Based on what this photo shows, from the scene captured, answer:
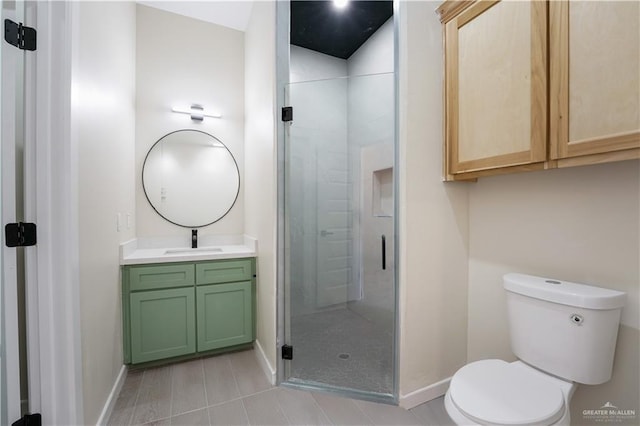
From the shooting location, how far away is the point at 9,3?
1043 millimetres

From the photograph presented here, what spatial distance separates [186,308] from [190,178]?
119 cm

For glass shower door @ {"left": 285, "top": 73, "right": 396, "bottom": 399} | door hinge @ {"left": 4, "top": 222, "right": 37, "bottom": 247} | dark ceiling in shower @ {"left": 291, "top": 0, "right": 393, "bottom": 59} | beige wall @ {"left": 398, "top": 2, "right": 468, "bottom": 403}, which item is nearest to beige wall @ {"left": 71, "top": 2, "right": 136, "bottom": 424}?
door hinge @ {"left": 4, "top": 222, "right": 37, "bottom": 247}

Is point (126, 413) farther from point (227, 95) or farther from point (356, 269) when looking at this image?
point (227, 95)

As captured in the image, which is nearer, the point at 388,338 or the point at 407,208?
the point at 407,208

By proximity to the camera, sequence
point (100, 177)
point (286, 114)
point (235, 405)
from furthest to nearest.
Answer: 1. point (286, 114)
2. point (235, 405)
3. point (100, 177)

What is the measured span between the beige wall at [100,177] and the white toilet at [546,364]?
1.72 metres

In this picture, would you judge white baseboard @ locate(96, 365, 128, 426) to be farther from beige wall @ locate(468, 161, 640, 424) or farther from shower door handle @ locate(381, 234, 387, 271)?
beige wall @ locate(468, 161, 640, 424)

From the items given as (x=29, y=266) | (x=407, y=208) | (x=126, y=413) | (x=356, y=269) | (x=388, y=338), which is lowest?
(x=126, y=413)

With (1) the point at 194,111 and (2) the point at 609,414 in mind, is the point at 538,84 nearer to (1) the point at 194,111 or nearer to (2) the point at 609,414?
(2) the point at 609,414

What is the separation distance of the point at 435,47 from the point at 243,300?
89.8 inches

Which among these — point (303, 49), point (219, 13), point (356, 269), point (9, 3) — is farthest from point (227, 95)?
point (356, 269)

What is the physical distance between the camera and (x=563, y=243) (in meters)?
1.32

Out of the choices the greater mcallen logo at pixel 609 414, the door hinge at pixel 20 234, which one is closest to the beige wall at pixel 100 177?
the door hinge at pixel 20 234

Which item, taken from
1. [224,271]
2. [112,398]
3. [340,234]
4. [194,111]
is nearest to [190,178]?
[194,111]
